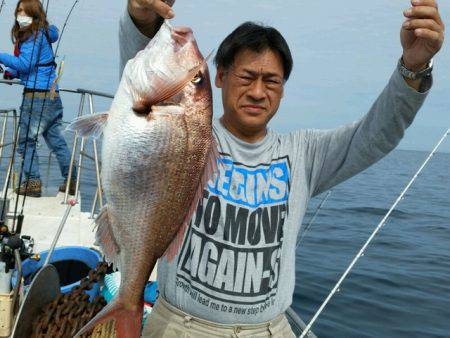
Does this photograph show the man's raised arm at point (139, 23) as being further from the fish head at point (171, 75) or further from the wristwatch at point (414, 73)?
the wristwatch at point (414, 73)

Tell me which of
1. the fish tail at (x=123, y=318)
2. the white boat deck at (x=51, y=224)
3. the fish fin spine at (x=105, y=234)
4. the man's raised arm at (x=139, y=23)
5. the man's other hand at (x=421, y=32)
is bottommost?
the white boat deck at (x=51, y=224)

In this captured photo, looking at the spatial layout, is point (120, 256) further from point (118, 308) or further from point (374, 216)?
point (374, 216)

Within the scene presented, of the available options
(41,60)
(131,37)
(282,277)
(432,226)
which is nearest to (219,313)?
(282,277)

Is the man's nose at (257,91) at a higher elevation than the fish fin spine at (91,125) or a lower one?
higher

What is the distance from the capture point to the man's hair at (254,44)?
2.07 metres

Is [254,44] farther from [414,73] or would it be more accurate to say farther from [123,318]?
[123,318]

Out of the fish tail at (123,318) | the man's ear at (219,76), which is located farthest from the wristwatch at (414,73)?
the fish tail at (123,318)

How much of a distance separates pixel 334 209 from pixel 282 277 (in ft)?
43.3

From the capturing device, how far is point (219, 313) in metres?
2.00

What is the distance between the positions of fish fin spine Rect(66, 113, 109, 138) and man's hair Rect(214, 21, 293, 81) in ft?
2.31

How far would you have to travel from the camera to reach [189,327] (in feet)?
6.62

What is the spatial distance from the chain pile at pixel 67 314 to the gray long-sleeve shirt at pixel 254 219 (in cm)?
78

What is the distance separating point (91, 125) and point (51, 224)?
414 centimetres

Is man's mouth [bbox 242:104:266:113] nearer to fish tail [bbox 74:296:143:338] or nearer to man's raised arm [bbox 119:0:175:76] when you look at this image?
man's raised arm [bbox 119:0:175:76]
